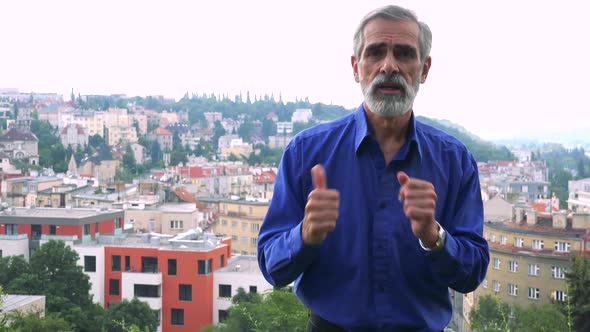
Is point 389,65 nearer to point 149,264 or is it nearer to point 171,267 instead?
point 171,267

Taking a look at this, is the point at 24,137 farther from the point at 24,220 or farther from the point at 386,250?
the point at 386,250

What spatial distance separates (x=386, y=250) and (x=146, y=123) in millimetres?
105636

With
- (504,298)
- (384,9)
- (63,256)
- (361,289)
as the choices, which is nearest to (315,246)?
(361,289)

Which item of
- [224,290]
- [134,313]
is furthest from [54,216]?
[134,313]

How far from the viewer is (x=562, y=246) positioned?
24266mm

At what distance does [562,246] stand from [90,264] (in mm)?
13544

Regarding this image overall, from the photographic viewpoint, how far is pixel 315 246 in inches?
79.2

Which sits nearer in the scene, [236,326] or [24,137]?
[236,326]

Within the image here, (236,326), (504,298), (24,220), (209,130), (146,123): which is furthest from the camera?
(209,130)

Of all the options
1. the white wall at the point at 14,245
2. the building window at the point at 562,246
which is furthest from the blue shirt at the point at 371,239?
the white wall at the point at 14,245

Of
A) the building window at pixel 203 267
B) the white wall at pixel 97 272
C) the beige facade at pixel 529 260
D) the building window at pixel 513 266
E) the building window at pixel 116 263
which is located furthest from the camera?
the building window at pixel 513 266

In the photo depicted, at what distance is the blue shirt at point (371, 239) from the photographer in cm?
214

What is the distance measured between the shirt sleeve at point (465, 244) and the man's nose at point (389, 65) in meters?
0.35

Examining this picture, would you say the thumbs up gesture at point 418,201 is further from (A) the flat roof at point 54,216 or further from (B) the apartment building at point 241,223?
(B) the apartment building at point 241,223
